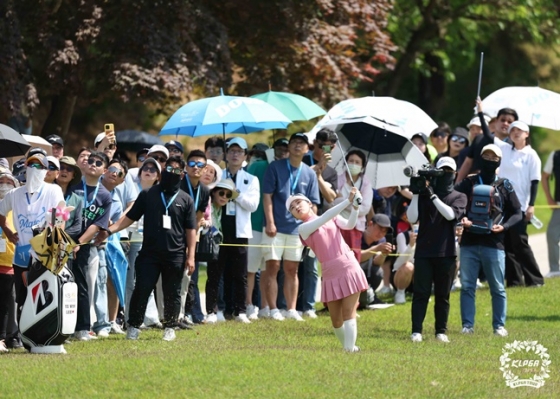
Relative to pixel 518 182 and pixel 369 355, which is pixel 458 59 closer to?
pixel 518 182

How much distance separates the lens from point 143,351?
38.7 ft

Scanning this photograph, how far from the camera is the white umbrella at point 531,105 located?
1752 centimetres

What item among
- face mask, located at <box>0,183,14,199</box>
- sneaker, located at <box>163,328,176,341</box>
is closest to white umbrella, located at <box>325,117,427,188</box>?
sneaker, located at <box>163,328,176,341</box>

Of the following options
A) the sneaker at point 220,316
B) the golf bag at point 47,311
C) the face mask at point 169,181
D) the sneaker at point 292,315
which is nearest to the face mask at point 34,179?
the golf bag at point 47,311

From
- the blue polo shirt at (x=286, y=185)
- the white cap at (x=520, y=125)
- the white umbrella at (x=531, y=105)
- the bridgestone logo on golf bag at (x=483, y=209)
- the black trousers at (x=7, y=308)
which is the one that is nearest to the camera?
the black trousers at (x=7, y=308)

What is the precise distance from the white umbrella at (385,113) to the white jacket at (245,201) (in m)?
1.33

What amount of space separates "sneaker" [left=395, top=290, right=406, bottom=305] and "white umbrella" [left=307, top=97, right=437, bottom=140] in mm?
2378

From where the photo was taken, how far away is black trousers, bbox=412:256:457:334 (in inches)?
526

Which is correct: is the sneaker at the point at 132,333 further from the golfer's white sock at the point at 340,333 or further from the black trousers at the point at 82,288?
the golfer's white sock at the point at 340,333

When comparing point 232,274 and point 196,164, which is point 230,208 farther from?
point 196,164

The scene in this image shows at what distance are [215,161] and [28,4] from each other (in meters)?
6.43

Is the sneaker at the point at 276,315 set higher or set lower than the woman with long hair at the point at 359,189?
lower

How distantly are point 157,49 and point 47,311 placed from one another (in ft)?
31.9

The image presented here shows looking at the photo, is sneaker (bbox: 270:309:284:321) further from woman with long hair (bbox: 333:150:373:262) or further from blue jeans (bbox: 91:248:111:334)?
blue jeans (bbox: 91:248:111:334)
